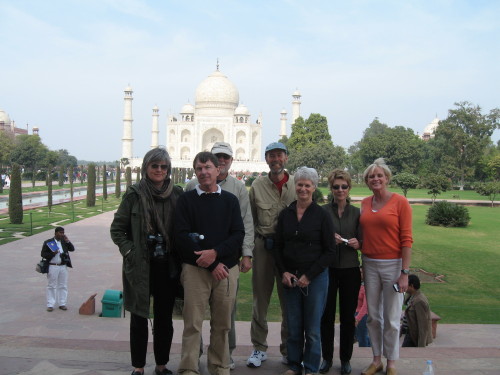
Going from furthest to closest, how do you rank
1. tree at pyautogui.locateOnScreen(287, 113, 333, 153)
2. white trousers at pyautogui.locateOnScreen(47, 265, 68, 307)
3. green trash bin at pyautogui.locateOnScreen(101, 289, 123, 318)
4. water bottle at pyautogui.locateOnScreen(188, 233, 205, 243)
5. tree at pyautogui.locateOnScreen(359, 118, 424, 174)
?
tree at pyautogui.locateOnScreen(287, 113, 333, 153) < tree at pyautogui.locateOnScreen(359, 118, 424, 174) < white trousers at pyautogui.locateOnScreen(47, 265, 68, 307) < green trash bin at pyautogui.locateOnScreen(101, 289, 123, 318) < water bottle at pyautogui.locateOnScreen(188, 233, 205, 243)

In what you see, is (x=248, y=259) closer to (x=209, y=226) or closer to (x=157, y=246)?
(x=209, y=226)

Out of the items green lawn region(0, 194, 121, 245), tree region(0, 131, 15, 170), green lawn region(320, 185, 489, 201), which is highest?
tree region(0, 131, 15, 170)

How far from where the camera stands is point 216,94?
176 feet

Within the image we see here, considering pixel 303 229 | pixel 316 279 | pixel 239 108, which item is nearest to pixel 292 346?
pixel 316 279

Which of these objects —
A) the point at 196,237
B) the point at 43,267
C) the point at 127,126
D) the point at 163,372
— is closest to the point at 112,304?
the point at 43,267

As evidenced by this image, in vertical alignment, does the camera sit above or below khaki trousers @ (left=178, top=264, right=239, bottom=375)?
above

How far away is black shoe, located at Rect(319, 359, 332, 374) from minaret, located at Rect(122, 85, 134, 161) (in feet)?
162

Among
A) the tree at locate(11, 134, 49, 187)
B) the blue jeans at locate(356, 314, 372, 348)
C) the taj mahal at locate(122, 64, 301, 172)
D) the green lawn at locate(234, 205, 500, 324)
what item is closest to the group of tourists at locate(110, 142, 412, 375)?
the blue jeans at locate(356, 314, 372, 348)

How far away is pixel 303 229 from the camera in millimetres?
2951

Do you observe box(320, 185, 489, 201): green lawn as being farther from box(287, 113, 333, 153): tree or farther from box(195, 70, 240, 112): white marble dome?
box(195, 70, 240, 112): white marble dome

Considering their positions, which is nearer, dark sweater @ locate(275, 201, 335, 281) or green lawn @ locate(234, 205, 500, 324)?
dark sweater @ locate(275, 201, 335, 281)

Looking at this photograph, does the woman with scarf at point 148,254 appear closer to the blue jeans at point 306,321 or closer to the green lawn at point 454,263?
the blue jeans at point 306,321

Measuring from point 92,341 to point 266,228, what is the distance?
5.06 ft

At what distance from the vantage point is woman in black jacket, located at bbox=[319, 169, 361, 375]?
3.11m
